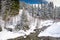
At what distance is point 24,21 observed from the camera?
2.24 m

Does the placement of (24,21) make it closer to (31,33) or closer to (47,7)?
(31,33)

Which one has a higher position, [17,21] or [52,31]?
[17,21]

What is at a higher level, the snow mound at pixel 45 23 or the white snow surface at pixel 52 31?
the snow mound at pixel 45 23

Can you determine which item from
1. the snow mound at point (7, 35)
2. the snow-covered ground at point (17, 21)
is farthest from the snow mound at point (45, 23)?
the snow mound at point (7, 35)

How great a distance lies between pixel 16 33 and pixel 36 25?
270 mm

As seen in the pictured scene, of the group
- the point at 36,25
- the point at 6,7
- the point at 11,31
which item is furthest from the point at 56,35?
the point at 6,7

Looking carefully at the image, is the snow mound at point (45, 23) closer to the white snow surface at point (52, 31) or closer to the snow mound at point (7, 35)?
the white snow surface at point (52, 31)

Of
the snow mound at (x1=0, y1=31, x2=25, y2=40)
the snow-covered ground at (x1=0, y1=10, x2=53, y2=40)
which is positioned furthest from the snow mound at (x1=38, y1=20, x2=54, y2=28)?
the snow mound at (x1=0, y1=31, x2=25, y2=40)

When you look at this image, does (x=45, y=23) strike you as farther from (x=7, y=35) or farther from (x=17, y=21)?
(x=7, y=35)

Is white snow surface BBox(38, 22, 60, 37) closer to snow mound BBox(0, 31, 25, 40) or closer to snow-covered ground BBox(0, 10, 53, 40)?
snow-covered ground BBox(0, 10, 53, 40)

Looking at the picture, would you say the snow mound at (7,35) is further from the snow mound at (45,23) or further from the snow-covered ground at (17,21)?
the snow mound at (45,23)

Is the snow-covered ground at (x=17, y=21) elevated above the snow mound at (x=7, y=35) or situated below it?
above

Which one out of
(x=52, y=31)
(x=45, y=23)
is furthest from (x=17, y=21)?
(x=52, y=31)

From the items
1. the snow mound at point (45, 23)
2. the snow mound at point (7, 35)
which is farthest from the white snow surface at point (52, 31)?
the snow mound at point (7, 35)
